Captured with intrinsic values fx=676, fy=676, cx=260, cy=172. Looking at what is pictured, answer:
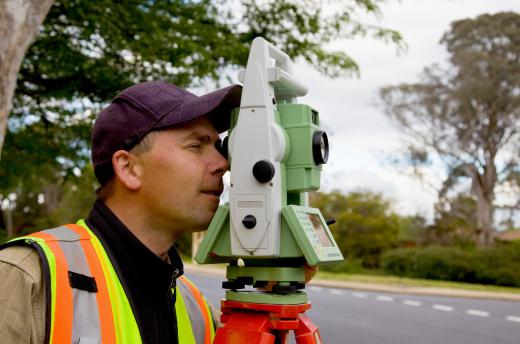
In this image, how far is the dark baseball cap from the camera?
162 cm

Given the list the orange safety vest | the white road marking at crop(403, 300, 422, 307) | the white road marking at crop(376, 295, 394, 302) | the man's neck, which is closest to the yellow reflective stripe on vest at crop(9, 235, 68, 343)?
the orange safety vest

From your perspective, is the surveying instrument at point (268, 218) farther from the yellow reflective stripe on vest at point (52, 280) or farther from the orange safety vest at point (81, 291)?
the yellow reflective stripe on vest at point (52, 280)

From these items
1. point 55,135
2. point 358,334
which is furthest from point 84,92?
point 358,334

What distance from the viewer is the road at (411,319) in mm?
9633

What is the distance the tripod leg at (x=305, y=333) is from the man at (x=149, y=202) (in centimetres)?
29

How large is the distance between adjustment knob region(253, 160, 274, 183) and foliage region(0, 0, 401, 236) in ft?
→ 19.3

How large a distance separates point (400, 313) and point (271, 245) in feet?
38.2

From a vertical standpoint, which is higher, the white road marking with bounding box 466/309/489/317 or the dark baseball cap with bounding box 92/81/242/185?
the dark baseball cap with bounding box 92/81/242/185

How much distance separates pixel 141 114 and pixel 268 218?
0.40m

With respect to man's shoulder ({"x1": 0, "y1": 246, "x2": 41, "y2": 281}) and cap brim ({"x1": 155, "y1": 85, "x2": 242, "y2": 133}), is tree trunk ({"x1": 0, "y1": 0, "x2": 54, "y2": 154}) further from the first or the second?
man's shoulder ({"x1": 0, "y1": 246, "x2": 41, "y2": 281})

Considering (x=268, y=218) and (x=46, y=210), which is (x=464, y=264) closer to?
(x=46, y=210)

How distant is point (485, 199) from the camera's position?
3009 centimetres

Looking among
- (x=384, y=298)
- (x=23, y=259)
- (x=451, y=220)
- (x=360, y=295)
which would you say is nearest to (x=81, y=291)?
(x=23, y=259)

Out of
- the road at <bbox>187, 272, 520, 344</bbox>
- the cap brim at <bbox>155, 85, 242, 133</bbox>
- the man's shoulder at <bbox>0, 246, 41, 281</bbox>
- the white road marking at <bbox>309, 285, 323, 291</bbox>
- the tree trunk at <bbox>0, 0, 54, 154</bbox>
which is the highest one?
the tree trunk at <bbox>0, 0, 54, 154</bbox>
